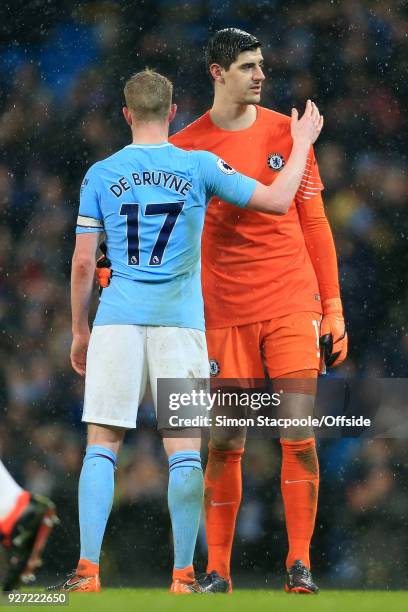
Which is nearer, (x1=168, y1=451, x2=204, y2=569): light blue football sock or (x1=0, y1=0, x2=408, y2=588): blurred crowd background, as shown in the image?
(x1=168, y1=451, x2=204, y2=569): light blue football sock

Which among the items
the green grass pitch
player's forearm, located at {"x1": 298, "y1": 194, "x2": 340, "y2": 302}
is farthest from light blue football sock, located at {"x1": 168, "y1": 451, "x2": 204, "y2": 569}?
→ player's forearm, located at {"x1": 298, "y1": 194, "x2": 340, "y2": 302}

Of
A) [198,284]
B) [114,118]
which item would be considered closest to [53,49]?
[114,118]

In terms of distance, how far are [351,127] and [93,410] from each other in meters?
2.77

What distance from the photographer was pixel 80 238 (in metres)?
4.05

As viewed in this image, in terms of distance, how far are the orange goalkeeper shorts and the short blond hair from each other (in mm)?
873

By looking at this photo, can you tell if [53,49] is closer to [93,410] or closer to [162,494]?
[162,494]

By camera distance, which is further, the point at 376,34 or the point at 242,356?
the point at 376,34

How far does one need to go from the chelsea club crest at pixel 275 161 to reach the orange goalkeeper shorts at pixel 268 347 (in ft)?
1.69

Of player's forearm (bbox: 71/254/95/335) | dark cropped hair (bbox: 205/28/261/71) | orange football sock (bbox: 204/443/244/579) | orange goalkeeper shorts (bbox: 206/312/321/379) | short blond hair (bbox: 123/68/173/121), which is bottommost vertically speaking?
orange football sock (bbox: 204/443/244/579)

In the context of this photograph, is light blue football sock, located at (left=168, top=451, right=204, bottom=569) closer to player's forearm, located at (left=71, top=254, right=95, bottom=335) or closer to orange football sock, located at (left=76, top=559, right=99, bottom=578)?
orange football sock, located at (left=76, top=559, right=99, bottom=578)

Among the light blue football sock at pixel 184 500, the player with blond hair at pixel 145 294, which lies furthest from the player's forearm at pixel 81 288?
the light blue football sock at pixel 184 500

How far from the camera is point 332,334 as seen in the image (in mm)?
4578

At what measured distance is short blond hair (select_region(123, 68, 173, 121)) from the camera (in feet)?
13.2

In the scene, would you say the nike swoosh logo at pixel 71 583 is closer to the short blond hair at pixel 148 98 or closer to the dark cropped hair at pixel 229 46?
the short blond hair at pixel 148 98
